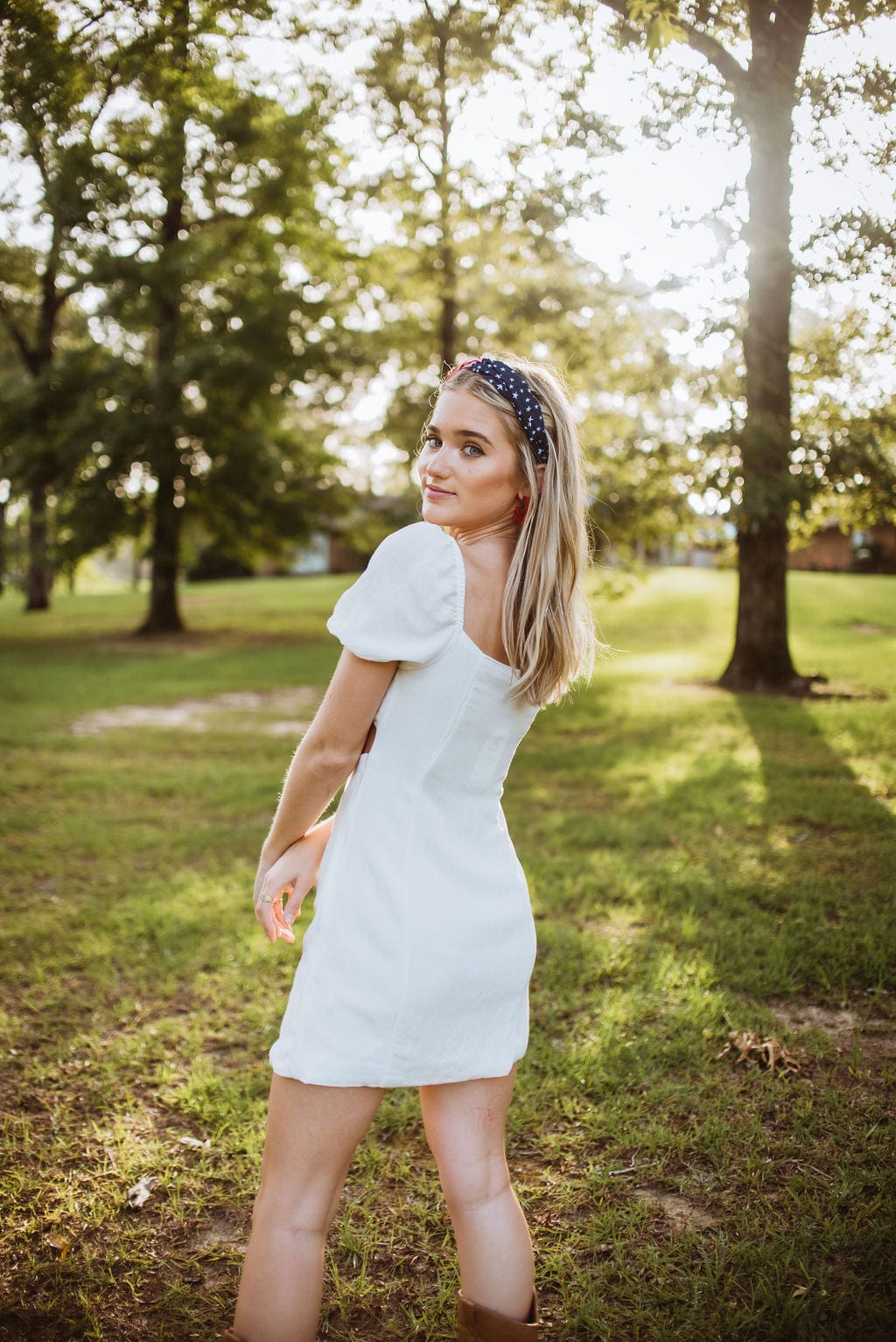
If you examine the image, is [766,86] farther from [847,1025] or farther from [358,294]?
[358,294]

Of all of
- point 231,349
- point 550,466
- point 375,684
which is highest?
point 231,349

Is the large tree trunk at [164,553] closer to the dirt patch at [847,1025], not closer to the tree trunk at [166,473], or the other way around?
the tree trunk at [166,473]

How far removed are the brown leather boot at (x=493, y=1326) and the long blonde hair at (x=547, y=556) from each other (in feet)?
3.98

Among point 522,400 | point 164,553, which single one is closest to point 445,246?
point 164,553

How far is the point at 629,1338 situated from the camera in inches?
Answer: 86.4

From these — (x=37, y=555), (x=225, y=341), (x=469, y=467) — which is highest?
(x=225, y=341)

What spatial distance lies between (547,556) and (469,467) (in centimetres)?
24

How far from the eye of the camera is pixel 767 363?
8.89 m

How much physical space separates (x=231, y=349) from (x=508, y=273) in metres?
5.63

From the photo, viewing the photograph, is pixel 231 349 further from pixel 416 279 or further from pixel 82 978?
pixel 82 978

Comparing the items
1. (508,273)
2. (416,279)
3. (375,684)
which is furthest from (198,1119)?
(416,279)

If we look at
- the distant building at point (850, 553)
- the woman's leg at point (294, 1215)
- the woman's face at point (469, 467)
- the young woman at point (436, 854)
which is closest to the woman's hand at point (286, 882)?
the young woman at point (436, 854)

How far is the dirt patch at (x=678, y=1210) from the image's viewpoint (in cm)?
254

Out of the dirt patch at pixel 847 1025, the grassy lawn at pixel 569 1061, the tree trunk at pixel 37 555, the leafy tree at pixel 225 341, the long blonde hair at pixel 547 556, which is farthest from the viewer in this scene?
the tree trunk at pixel 37 555
